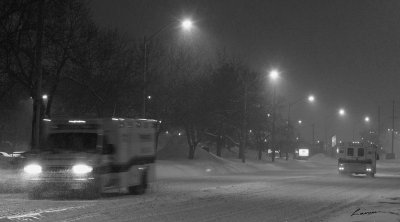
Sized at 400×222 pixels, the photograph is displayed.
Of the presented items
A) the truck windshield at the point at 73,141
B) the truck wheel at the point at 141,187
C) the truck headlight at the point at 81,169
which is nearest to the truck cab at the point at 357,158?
the truck wheel at the point at 141,187

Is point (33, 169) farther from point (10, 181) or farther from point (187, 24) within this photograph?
point (187, 24)

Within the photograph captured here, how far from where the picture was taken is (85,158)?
68.2 ft

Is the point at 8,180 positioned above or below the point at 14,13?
below

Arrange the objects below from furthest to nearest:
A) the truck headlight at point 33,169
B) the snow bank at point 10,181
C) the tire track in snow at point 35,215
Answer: the snow bank at point 10,181 → the truck headlight at point 33,169 → the tire track in snow at point 35,215

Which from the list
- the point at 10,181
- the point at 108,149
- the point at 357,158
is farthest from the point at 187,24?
the point at 357,158

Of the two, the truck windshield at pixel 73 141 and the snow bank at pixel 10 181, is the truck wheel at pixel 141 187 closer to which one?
the truck windshield at pixel 73 141

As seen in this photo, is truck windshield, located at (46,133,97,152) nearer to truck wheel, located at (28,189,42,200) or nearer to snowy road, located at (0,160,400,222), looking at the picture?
truck wheel, located at (28,189,42,200)

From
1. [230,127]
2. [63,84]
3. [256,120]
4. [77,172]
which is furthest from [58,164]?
[256,120]

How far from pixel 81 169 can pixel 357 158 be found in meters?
32.3

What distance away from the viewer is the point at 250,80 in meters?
68.7

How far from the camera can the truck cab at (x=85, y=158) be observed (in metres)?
20.7

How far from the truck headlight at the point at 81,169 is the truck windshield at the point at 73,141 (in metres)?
0.72

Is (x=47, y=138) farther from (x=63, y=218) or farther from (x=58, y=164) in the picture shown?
(x=63, y=218)

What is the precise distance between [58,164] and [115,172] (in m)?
1.93
